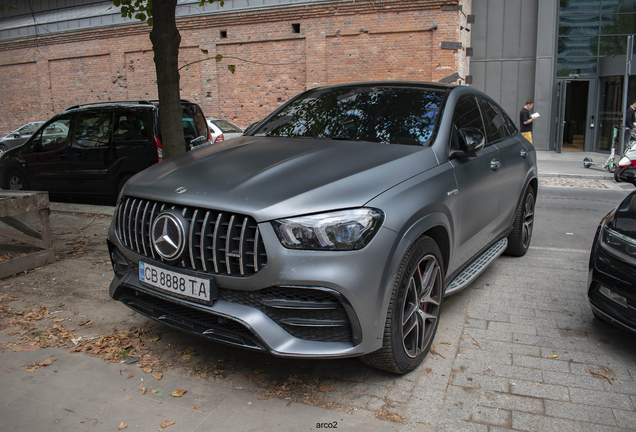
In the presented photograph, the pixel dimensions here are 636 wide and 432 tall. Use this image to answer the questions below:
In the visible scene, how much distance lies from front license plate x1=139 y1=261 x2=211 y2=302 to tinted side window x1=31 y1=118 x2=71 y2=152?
6.90 meters

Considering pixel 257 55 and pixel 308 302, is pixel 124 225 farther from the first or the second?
pixel 257 55

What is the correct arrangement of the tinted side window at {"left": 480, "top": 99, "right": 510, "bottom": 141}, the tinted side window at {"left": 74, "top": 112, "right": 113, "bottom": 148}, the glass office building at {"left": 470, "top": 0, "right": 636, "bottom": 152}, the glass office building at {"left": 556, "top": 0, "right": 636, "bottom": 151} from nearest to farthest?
the tinted side window at {"left": 480, "top": 99, "right": 510, "bottom": 141} → the tinted side window at {"left": 74, "top": 112, "right": 113, "bottom": 148} → the glass office building at {"left": 556, "top": 0, "right": 636, "bottom": 151} → the glass office building at {"left": 470, "top": 0, "right": 636, "bottom": 152}

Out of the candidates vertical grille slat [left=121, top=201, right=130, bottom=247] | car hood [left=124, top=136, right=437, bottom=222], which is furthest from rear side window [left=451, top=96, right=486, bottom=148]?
vertical grille slat [left=121, top=201, right=130, bottom=247]

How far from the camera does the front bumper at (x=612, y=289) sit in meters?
3.06

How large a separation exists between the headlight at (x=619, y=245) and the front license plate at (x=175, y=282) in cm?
251

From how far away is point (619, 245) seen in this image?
3188 mm

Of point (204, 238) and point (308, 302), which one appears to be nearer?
point (308, 302)

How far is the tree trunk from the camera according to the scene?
16.9 feet

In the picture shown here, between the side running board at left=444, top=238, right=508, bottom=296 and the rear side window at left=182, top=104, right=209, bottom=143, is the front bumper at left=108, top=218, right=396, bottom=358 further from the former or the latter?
the rear side window at left=182, top=104, right=209, bottom=143

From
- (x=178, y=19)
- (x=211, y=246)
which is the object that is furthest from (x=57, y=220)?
(x=178, y=19)

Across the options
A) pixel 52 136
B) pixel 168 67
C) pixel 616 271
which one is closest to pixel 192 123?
pixel 52 136

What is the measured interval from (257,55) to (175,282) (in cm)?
1775

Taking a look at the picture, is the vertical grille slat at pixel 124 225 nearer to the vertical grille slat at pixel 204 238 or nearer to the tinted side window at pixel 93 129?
the vertical grille slat at pixel 204 238

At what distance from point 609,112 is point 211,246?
19.9 metres
